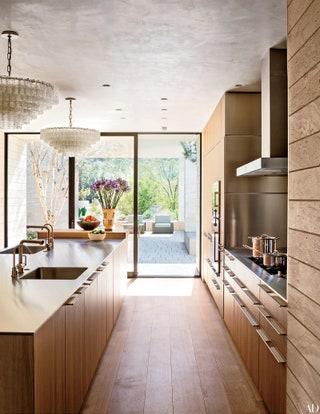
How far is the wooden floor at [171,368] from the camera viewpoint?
304 centimetres

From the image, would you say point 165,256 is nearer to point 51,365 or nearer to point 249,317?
point 249,317

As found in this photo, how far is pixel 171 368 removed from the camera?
145 inches

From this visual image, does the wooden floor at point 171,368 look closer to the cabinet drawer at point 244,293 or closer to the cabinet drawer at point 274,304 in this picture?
the cabinet drawer at point 244,293

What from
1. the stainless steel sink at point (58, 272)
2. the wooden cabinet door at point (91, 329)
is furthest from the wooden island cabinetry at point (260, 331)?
the stainless steel sink at point (58, 272)

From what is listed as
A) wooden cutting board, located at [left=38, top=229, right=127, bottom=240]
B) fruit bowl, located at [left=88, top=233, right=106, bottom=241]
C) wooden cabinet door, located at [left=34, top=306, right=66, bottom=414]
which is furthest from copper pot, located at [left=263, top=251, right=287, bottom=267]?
wooden cutting board, located at [left=38, top=229, right=127, bottom=240]

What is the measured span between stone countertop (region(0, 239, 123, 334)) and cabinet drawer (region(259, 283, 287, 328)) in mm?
1159

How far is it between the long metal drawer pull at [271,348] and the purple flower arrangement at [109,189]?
3.76 meters

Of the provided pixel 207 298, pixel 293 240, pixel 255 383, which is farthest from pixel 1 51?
pixel 207 298

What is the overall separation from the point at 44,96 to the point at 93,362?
1935mm

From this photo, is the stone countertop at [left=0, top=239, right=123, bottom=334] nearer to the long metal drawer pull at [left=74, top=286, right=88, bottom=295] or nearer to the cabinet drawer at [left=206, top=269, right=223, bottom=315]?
the long metal drawer pull at [left=74, top=286, right=88, bottom=295]

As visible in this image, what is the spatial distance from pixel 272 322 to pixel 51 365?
1322mm

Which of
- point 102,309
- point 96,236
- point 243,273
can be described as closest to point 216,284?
point 96,236

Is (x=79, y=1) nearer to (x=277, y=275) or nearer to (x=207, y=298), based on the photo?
(x=277, y=275)

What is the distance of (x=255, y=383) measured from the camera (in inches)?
127
